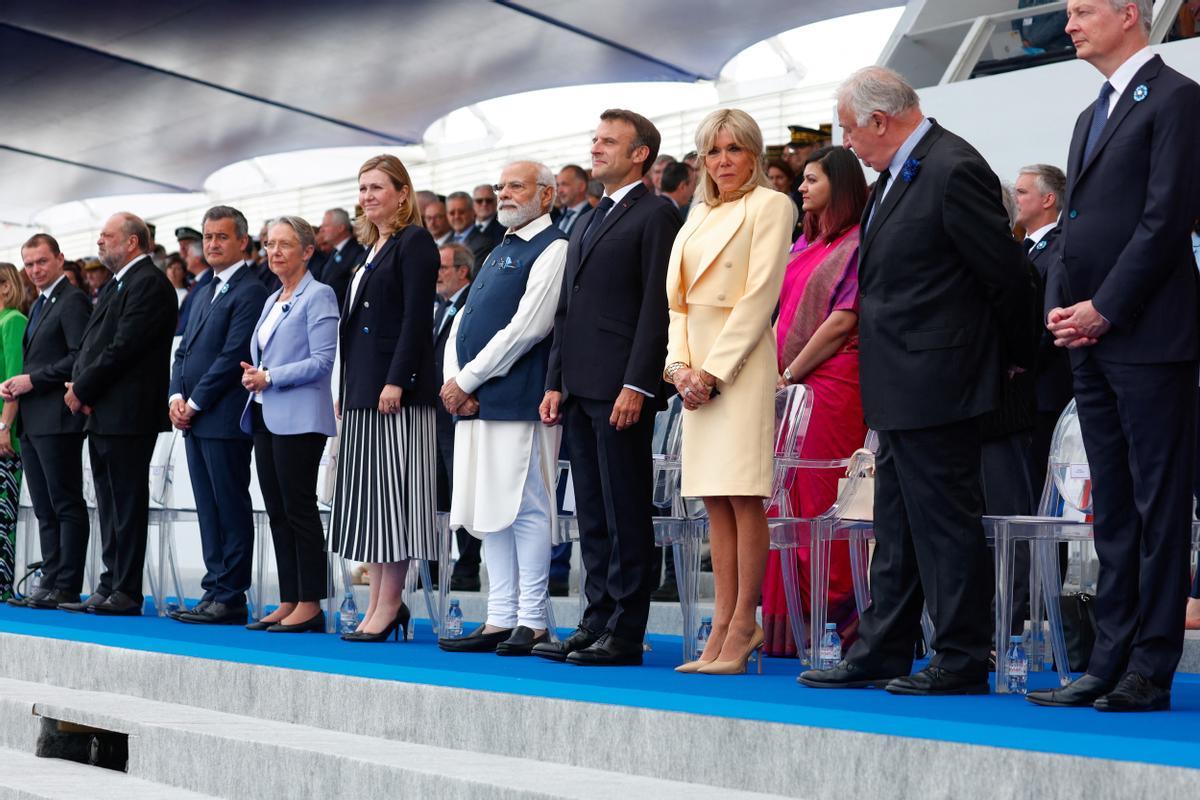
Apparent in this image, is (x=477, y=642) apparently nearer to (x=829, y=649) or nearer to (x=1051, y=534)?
(x=829, y=649)

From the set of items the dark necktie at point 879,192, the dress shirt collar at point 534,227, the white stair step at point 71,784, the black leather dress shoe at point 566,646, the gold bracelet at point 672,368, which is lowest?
the white stair step at point 71,784

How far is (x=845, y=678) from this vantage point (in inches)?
138

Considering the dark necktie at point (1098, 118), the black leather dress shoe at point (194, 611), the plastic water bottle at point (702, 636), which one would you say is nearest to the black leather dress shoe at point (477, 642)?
the plastic water bottle at point (702, 636)

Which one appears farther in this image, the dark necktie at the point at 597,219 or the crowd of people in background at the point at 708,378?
the dark necktie at the point at 597,219

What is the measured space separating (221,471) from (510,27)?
6.74m

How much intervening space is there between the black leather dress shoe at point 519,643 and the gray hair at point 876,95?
Answer: 1.77 m

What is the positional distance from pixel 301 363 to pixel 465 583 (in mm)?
1862

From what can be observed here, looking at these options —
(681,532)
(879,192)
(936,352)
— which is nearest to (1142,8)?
(879,192)

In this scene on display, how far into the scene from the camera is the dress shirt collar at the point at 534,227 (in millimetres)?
4711

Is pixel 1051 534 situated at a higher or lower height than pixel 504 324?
lower

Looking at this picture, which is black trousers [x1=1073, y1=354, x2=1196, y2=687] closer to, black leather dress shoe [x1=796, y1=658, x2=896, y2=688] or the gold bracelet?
black leather dress shoe [x1=796, y1=658, x2=896, y2=688]

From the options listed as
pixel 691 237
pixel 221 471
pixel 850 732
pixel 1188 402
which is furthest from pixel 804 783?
pixel 221 471

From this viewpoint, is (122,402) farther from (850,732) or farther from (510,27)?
(510,27)

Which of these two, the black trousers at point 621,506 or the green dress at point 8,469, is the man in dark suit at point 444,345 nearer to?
the green dress at point 8,469
